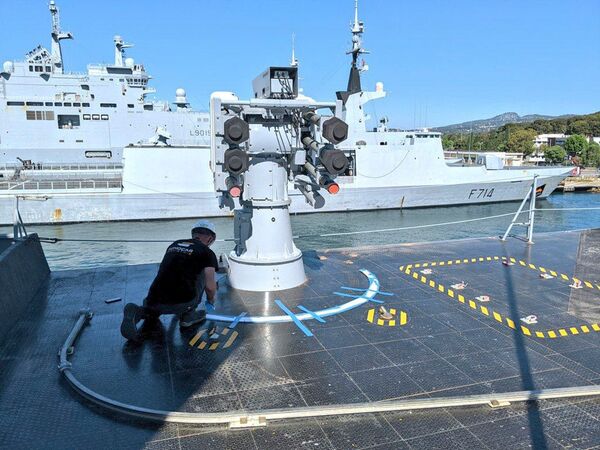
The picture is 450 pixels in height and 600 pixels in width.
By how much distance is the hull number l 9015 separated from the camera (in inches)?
1351

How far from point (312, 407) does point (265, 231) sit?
310cm

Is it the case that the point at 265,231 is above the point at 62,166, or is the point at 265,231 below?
below

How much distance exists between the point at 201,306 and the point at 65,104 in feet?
115

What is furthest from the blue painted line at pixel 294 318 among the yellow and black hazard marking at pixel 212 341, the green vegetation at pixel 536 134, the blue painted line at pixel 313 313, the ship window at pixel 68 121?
the green vegetation at pixel 536 134

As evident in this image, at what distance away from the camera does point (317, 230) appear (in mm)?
25875

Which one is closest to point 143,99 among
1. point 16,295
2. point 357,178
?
point 357,178

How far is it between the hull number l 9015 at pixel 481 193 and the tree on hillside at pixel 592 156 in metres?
62.3

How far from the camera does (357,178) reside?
102 ft

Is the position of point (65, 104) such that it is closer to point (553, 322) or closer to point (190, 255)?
point (190, 255)

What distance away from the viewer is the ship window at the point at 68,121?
34.2 metres

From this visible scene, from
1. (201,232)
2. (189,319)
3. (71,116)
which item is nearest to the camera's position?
(189,319)

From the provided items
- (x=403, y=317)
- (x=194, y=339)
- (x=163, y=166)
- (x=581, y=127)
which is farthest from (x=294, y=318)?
(x=581, y=127)

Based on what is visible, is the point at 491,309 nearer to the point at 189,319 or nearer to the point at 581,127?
the point at 189,319

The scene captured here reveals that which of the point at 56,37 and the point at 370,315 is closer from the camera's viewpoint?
the point at 370,315
